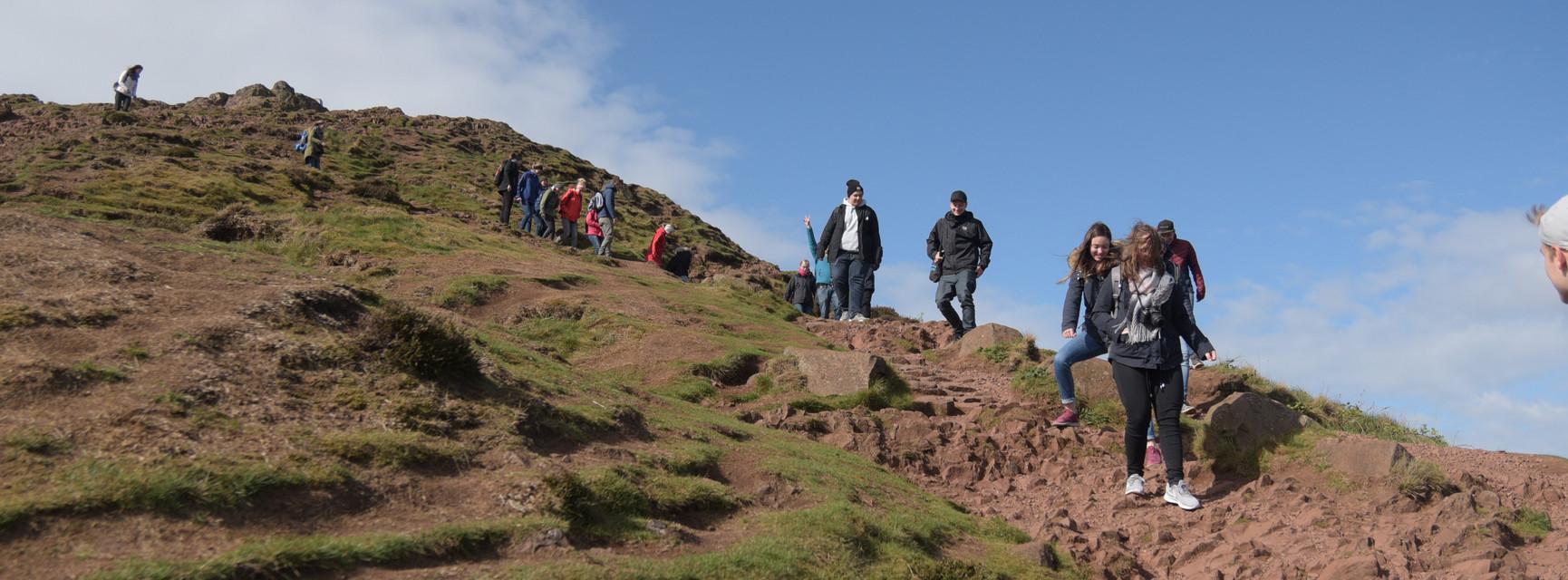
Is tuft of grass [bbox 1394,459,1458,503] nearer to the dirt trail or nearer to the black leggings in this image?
the dirt trail

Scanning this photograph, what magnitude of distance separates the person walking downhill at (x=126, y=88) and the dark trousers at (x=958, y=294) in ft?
112

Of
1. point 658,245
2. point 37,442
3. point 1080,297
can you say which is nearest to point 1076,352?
point 1080,297

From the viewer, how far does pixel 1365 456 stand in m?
9.53

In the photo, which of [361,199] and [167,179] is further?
[361,199]

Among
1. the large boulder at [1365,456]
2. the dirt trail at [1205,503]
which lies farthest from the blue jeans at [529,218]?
the large boulder at [1365,456]

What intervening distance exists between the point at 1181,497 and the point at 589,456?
4.91 meters

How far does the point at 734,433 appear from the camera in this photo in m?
10.1

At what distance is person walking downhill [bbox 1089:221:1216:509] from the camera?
9180 mm

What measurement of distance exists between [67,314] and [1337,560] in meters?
9.27

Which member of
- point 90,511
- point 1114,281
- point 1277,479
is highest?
point 1114,281

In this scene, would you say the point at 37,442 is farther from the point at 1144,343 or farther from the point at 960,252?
the point at 960,252

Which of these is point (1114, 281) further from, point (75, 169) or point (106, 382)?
point (75, 169)

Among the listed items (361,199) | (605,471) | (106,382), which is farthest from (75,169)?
(605,471)

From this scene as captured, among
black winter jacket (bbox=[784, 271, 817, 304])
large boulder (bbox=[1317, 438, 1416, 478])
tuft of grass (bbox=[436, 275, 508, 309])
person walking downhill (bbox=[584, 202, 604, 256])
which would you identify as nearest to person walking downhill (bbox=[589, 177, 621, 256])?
person walking downhill (bbox=[584, 202, 604, 256])
